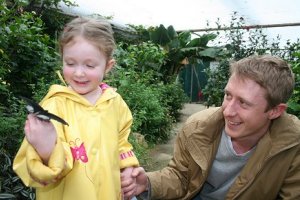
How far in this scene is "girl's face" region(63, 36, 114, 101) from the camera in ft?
5.11

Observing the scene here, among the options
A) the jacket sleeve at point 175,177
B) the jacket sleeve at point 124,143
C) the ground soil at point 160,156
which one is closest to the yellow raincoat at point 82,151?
the jacket sleeve at point 124,143

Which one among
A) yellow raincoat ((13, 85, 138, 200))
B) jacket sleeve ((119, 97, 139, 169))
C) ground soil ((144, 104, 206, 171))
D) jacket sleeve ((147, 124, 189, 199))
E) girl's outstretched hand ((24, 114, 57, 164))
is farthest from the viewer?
ground soil ((144, 104, 206, 171))

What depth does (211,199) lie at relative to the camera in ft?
8.12

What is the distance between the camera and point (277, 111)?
2.23 meters

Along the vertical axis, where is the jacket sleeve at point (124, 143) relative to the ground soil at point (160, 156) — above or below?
above

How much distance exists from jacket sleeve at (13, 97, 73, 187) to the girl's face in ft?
0.85

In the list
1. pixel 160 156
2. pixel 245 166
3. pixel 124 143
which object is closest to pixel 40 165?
pixel 124 143

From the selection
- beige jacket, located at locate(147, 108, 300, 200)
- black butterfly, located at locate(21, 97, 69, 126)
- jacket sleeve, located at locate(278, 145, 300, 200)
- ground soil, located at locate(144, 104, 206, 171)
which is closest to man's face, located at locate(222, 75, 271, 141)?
beige jacket, located at locate(147, 108, 300, 200)

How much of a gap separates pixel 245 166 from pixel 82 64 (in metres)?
1.21

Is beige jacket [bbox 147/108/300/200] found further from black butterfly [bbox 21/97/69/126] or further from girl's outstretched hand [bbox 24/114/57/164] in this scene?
black butterfly [bbox 21/97/69/126]

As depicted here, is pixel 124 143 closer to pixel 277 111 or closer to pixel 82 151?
pixel 82 151

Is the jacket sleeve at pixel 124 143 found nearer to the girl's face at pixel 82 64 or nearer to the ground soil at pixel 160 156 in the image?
the girl's face at pixel 82 64

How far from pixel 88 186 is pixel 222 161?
111cm

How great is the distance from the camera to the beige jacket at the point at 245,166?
2209mm
